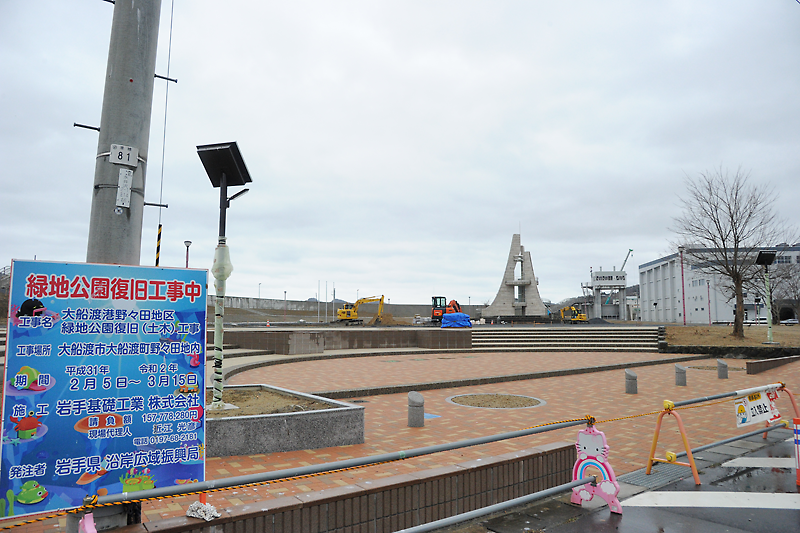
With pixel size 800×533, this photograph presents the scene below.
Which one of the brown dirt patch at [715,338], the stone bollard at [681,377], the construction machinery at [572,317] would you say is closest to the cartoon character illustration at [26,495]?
the stone bollard at [681,377]

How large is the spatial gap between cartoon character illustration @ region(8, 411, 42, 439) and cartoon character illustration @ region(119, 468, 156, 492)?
1.99 feet

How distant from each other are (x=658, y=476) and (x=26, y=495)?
20.4 feet

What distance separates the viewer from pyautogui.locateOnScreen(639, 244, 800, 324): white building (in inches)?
2608

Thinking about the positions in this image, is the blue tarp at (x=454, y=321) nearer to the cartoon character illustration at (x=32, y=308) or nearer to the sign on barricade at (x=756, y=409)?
the sign on barricade at (x=756, y=409)

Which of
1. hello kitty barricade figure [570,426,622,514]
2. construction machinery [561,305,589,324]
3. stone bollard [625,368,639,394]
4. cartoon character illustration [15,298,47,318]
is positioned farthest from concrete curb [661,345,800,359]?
construction machinery [561,305,589,324]

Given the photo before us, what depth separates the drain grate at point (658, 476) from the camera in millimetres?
5738

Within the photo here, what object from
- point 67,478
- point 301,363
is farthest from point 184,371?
point 301,363

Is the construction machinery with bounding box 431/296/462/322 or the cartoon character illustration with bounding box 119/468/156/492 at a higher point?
the construction machinery with bounding box 431/296/462/322

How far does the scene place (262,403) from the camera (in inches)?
305

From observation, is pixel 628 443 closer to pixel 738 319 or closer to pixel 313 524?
pixel 313 524

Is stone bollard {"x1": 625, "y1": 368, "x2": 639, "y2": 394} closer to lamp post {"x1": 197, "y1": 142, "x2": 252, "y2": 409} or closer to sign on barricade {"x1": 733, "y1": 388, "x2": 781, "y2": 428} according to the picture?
sign on barricade {"x1": 733, "y1": 388, "x2": 781, "y2": 428}

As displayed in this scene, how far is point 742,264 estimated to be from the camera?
1018 inches

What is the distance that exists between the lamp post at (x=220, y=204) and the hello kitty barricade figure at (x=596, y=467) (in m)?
4.69

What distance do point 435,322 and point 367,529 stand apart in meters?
39.1
